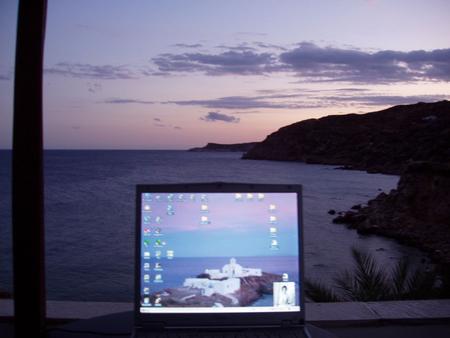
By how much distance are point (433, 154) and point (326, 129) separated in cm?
3038

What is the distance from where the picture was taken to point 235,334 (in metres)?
1.68

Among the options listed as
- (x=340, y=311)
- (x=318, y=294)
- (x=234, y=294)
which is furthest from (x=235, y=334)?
(x=318, y=294)

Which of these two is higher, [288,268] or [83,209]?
[288,268]

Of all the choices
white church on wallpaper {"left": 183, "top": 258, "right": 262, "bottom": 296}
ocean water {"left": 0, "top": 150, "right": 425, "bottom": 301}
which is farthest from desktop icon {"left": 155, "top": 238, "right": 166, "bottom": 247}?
ocean water {"left": 0, "top": 150, "right": 425, "bottom": 301}

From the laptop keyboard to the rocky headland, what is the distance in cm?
8

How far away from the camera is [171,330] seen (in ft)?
5.56

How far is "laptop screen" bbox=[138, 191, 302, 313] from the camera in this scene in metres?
1.71

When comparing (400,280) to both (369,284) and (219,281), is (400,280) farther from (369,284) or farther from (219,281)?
(219,281)

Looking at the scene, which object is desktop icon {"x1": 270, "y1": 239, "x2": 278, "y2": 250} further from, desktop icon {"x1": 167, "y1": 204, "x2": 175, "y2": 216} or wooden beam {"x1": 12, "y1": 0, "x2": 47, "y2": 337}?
wooden beam {"x1": 12, "y1": 0, "x2": 47, "y2": 337}

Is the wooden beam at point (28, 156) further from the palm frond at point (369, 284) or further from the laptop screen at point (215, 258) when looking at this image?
the palm frond at point (369, 284)

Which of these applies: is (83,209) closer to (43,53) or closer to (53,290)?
(53,290)

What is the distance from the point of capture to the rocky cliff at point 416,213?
101 ft

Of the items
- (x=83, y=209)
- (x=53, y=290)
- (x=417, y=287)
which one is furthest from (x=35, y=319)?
(x=83, y=209)

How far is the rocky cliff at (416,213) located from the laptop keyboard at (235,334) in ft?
92.6
